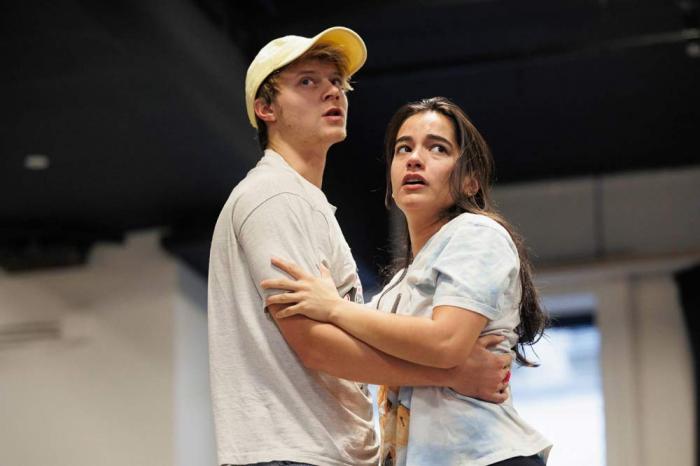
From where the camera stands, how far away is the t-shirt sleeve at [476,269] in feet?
7.11

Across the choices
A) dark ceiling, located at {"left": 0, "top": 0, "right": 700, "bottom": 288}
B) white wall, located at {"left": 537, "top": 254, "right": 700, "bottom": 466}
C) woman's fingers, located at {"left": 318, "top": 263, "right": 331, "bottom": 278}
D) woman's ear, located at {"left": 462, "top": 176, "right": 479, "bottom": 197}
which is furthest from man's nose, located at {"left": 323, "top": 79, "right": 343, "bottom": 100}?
white wall, located at {"left": 537, "top": 254, "right": 700, "bottom": 466}

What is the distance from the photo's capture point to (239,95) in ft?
17.7

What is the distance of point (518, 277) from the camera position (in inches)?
91.5

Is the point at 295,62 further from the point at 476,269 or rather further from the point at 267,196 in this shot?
the point at 476,269

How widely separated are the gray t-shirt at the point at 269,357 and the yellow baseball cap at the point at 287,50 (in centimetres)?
28

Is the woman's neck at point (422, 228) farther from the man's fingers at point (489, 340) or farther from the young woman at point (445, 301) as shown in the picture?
the man's fingers at point (489, 340)

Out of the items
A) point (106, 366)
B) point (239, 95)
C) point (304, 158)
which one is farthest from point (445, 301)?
point (106, 366)

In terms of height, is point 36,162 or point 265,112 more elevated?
point 36,162

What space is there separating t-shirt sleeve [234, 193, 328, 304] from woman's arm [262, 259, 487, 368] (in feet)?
0.08

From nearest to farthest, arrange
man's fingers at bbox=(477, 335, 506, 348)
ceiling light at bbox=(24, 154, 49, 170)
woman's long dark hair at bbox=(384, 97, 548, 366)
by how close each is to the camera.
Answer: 1. man's fingers at bbox=(477, 335, 506, 348)
2. woman's long dark hair at bbox=(384, 97, 548, 366)
3. ceiling light at bbox=(24, 154, 49, 170)

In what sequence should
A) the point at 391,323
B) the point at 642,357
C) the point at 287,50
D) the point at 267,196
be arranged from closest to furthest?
the point at 391,323 → the point at 267,196 → the point at 287,50 → the point at 642,357

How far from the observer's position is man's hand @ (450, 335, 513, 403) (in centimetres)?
219

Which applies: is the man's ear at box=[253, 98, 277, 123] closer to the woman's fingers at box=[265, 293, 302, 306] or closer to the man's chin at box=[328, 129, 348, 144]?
the man's chin at box=[328, 129, 348, 144]

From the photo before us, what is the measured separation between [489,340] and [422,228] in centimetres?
29
